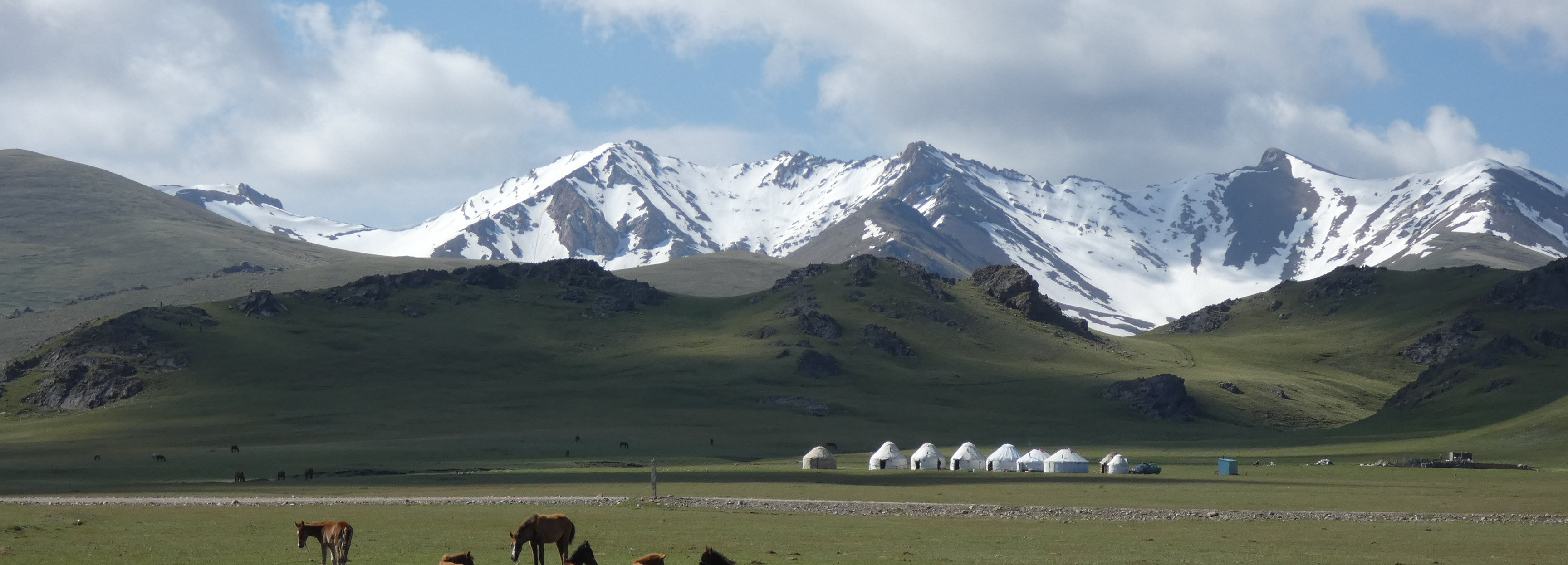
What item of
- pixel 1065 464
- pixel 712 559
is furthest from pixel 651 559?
pixel 1065 464

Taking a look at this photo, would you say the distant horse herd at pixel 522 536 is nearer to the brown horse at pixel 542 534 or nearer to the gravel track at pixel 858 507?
the brown horse at pixel 542 534

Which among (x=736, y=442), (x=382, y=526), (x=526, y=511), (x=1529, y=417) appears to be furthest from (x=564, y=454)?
(x=1529, y=417)

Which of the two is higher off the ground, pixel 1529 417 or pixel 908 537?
pixel 1529 417

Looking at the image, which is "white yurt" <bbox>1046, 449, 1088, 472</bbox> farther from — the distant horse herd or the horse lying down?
the horse lying down

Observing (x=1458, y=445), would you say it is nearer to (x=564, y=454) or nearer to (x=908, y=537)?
(x=564, y=454)

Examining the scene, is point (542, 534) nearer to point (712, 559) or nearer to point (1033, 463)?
point (712, 559)

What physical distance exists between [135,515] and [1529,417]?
15676 centimetres

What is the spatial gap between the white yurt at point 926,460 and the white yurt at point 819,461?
868 cm

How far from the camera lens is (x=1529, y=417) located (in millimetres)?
165375

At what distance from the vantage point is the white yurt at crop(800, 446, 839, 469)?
126 meters

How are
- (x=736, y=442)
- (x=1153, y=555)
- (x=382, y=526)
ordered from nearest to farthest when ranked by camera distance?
(x=1153, y=555) < (x=382, y=526) < (x=736, y=442)

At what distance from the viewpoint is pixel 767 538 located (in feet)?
179

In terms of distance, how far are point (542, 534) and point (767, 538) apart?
14.8m

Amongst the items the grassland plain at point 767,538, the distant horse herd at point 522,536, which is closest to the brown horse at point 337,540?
the distant horse herd at point 522,536
